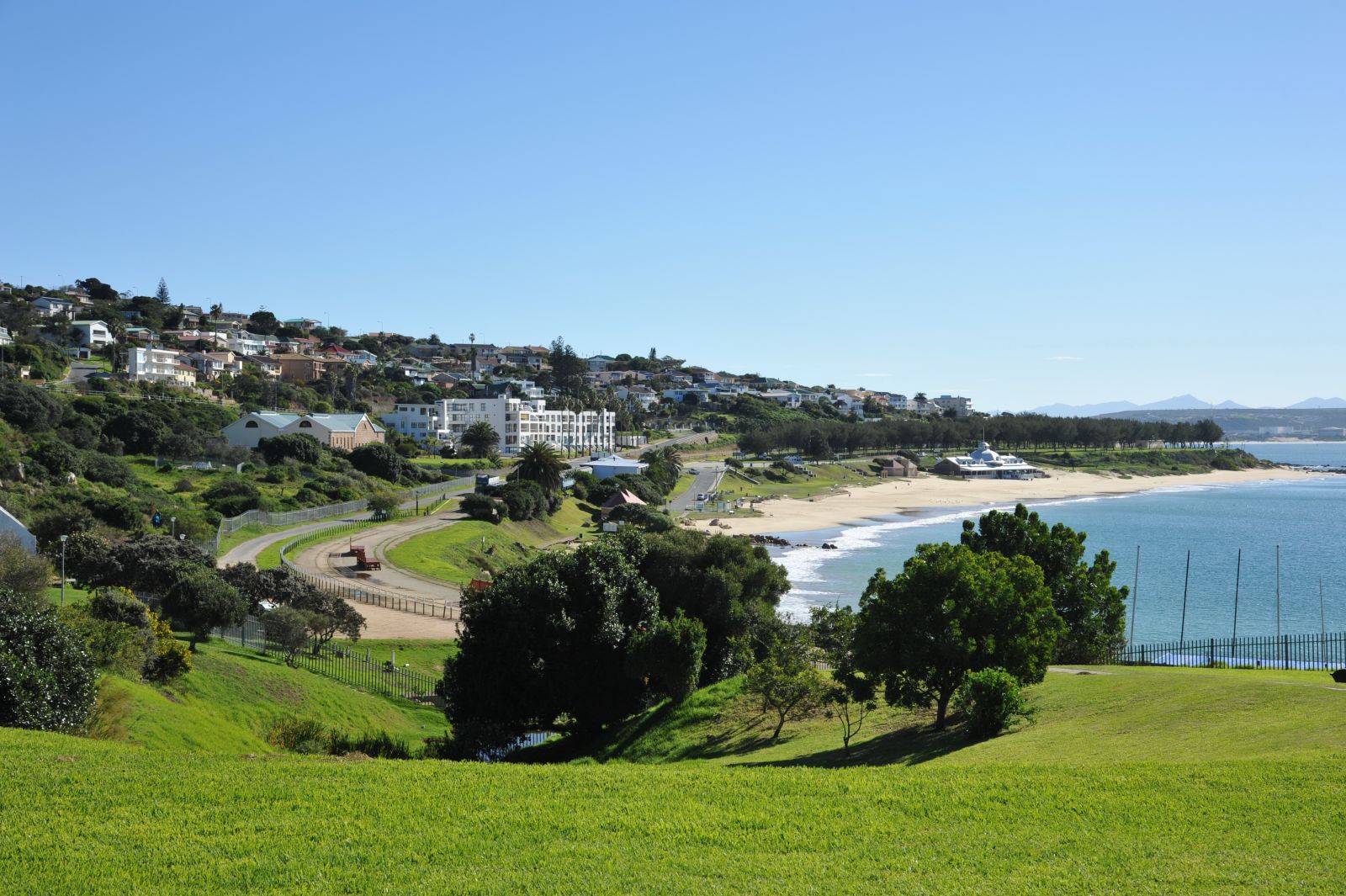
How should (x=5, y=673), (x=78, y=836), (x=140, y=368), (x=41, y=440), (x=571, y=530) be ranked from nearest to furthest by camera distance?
(x=78, y=836), (x=5, y=673), (x=41, y=440), (x=571, y=530), (x=140, y=368)

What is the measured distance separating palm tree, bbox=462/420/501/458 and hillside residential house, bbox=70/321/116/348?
44.5m

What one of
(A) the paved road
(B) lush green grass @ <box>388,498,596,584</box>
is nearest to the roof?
(A) the paved road

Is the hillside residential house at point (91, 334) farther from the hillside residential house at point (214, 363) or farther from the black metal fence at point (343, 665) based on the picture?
the black metal fence at point (343, 665)

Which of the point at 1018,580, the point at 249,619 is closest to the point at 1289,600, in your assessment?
the point at 1018,580

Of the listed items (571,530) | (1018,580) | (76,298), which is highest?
(76,298)

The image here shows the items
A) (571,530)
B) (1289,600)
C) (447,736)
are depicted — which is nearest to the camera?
(447,736)

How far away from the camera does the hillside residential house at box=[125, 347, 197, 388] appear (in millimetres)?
99875

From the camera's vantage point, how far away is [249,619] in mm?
31094

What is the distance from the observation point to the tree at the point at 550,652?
23.8 metres

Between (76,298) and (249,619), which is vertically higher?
(76,298)

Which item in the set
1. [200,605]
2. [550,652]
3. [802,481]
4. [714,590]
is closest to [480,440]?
[802,481]

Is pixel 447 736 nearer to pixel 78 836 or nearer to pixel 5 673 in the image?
pixel 5 673

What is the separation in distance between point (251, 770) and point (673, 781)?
5.37 m

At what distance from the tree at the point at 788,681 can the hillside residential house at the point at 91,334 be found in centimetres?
11396
